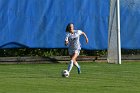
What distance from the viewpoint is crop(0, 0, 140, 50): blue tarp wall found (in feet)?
85.4

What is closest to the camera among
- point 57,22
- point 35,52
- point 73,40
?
point 73,40

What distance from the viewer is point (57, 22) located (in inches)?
1046

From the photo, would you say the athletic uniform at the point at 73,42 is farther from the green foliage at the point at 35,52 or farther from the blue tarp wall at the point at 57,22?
the green foliage at the point at 35,52

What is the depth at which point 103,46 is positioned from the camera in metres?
27.0

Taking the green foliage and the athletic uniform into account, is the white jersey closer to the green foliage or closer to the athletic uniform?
the athletic uniform

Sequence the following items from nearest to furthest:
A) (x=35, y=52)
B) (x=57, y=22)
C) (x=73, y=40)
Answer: (x=73, y=40), (x=57, y=22), (x=35, y=52)

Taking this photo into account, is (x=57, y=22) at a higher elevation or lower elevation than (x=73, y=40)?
higher

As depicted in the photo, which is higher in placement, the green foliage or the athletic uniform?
the athletic uniform

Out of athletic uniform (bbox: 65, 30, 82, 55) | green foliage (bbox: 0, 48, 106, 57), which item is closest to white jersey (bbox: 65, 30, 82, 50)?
athletic uniform (bbox: 65, 30, 82, 55)

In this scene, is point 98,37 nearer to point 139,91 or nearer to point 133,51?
point 133,51

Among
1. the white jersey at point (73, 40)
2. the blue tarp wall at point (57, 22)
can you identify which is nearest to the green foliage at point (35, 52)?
the blue tarp wall at point (57, 22)

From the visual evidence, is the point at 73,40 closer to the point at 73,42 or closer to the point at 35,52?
the point at 73,42

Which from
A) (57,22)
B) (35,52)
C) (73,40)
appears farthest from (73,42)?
(35,52)

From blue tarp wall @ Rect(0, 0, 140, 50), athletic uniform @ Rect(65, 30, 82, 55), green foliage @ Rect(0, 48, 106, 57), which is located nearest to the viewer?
athletic uniform @ Rect(65, 30, 82, 55)
